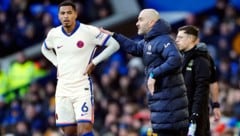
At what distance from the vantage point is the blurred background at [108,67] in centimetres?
1554

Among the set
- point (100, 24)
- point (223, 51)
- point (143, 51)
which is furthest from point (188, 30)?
point (100, 24)

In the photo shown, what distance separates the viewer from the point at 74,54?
31.4 ft

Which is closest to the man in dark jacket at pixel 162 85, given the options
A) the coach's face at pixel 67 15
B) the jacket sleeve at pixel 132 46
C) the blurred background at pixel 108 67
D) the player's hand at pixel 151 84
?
the player's hand at pixel 151 84

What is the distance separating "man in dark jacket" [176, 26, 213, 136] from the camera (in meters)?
9.78

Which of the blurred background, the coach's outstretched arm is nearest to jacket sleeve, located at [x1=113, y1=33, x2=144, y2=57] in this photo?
the coach's outstretched arm

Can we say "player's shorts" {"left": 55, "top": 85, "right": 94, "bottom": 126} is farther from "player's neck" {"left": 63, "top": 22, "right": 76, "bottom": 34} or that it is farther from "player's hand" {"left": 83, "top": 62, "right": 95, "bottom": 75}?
"player's neck" {"left": 63, "top": 22, "right": 76, "bottom": 34}

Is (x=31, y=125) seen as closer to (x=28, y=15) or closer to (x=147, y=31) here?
(x=28, y=15)

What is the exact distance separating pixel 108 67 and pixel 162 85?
30.9 ft

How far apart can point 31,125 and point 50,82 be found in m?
1.38

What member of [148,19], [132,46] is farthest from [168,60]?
[132,46]

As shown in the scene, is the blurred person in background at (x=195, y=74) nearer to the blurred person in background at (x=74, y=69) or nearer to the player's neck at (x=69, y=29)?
the blurred person in background at (x=74, y=69)

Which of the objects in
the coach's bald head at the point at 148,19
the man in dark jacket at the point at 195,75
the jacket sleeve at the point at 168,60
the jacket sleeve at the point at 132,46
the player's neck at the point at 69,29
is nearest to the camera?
the jacket sleeve at the point at 168,60

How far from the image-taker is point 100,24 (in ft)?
67.0

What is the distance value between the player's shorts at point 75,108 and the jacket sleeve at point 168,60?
39.0 inches
